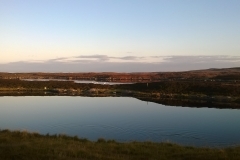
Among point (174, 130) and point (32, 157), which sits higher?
point (32, 157)

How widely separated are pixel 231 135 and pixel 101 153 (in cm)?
1174

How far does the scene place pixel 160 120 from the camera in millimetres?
25922

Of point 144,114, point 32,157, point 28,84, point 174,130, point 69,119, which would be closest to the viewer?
point 32,157

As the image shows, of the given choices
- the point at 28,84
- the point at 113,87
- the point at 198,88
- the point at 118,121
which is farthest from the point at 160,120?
the point at 28,84

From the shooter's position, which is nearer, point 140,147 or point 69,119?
point 140,147

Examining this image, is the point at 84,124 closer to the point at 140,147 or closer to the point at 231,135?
the point at 231,135

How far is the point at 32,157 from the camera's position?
912 centimetres

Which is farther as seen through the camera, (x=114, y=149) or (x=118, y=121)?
(x=118, y=121)

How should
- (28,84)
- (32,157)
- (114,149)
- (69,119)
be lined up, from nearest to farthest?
1. (32,157)
2. (114,149)
3. (69,119)
4. (28,84)

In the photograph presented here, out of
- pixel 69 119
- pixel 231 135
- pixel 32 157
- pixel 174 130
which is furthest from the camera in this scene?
pixel 69 119

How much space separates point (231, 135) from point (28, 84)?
55017mm

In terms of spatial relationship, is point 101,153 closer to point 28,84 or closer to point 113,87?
point 113,87

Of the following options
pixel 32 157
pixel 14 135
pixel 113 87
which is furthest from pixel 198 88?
pixel 32 157

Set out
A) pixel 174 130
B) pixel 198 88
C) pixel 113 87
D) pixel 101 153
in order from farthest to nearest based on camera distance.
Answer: pixel 113 87 < pixel 198 88 < pixel 174 130 < pixel 101 153
